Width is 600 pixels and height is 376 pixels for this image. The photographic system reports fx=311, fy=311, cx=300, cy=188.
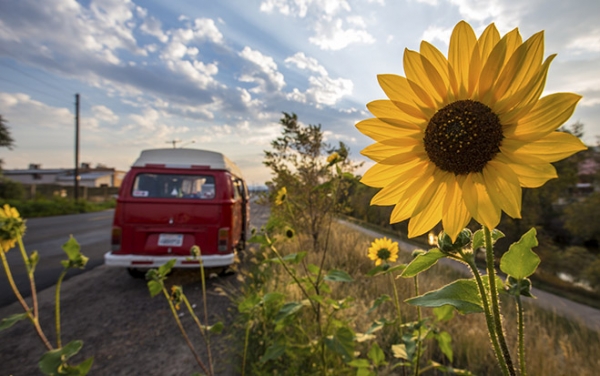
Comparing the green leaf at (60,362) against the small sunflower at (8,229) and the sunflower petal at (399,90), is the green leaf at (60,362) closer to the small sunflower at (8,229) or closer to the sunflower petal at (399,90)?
the small sunflower at (8,229)

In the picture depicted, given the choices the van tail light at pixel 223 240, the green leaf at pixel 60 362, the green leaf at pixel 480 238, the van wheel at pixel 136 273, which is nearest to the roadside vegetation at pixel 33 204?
the van wheel at pixel 136 273

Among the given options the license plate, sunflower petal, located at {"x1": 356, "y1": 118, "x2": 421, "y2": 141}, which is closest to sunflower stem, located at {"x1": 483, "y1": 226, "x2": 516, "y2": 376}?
sunflower petal, located at {"x1": 356, "y1": 118, "x2": 421, "y2": 141}

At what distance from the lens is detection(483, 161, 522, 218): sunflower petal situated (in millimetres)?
700

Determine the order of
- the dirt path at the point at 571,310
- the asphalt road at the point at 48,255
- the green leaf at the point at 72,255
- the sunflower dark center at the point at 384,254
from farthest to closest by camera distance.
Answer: the asphalt road at the point at 48,255
the dirt path at the point at 571,310
the sunflower dark center at the point at 384,254
the green leaf at the point at 72,255

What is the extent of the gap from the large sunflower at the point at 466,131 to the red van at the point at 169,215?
4.34 m

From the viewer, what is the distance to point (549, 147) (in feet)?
2.26

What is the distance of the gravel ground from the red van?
0.57 meters

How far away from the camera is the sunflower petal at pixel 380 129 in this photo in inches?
35.5

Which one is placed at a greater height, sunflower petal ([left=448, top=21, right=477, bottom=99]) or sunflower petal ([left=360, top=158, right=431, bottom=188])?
sunflower petal ([left=448, top=21, right=477, bottom=99])

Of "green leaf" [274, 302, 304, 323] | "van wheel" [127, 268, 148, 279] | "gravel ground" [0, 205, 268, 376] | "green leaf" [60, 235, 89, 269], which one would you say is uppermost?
"green leaf" [60, 235, 89, 269]

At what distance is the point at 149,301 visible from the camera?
176 inches

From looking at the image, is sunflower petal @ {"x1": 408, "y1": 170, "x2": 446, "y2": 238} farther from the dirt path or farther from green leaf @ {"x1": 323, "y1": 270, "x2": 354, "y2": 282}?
the dirt path

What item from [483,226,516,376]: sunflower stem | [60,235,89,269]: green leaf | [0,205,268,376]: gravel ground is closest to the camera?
[483,226,516,376]: sunflower stem

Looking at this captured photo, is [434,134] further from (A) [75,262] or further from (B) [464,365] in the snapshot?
(B) [464,365]
